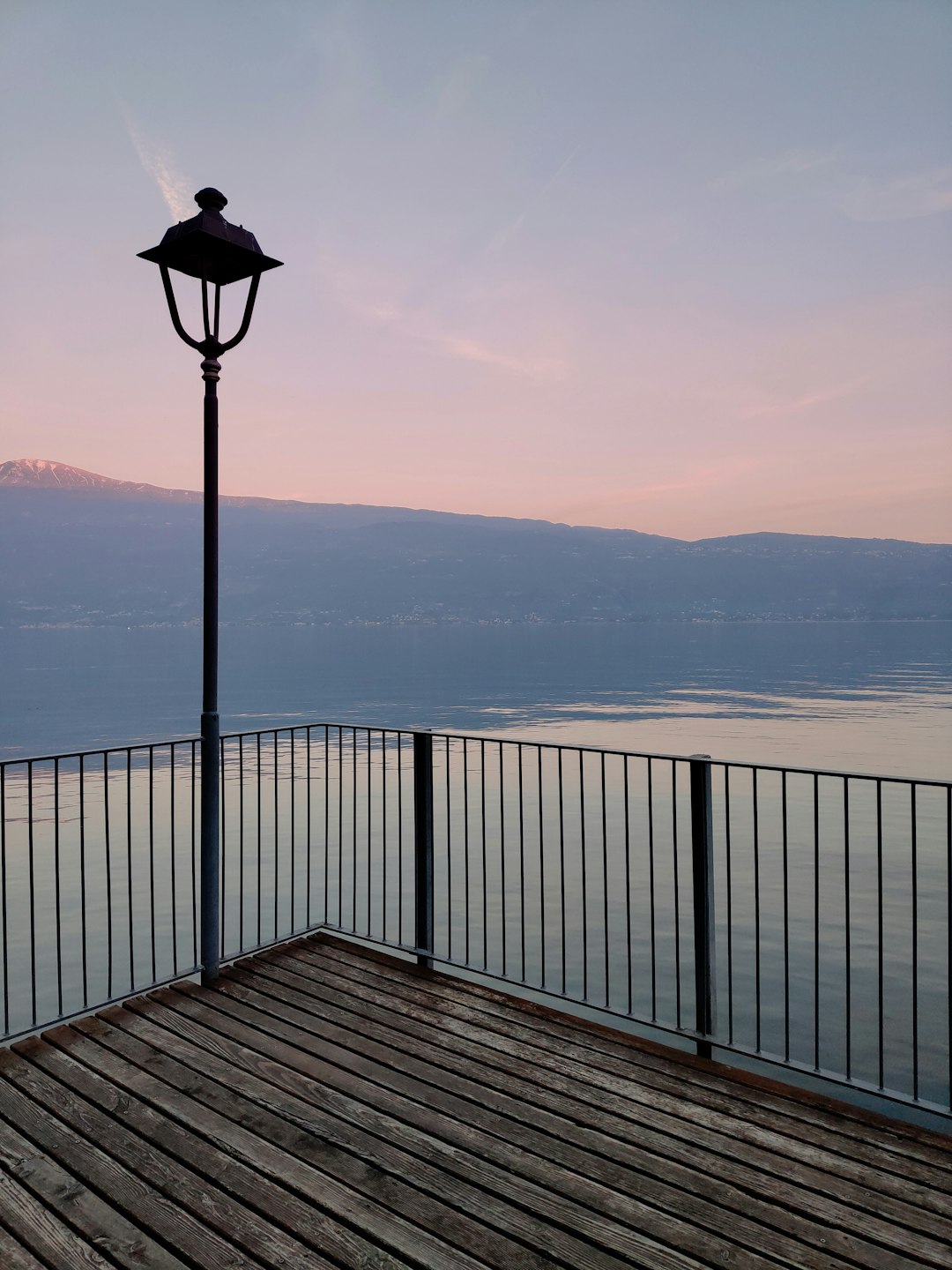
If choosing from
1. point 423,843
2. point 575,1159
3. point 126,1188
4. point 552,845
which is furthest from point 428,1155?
point 552,845

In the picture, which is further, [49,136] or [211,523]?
[49,136]

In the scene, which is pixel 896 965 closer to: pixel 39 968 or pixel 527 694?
pixel 39 968

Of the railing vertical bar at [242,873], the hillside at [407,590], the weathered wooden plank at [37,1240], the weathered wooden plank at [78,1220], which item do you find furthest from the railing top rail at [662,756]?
the hillside at [407,590]

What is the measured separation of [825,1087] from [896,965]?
298 cm

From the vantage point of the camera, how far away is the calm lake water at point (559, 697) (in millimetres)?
26953

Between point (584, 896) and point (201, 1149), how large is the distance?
1651 mm

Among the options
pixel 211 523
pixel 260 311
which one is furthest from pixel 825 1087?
pixel 260 311

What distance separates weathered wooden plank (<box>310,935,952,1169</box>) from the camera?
260 centimetres

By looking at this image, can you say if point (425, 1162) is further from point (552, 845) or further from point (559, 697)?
point (559, 697)

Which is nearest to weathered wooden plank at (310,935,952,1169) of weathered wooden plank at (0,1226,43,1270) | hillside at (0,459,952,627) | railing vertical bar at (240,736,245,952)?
railing vertical bar at (240,736,245,952)

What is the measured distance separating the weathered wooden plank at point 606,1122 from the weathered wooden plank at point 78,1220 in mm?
1036

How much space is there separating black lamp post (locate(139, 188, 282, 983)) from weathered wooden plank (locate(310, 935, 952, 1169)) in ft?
2.89

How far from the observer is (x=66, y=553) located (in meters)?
183

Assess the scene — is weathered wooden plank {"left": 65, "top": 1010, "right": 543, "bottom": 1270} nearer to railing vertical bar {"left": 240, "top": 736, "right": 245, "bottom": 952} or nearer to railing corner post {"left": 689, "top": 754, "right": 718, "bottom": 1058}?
railing vertical bar {"left": 240, "top": 736, "right": 245, "bottom": 952}
